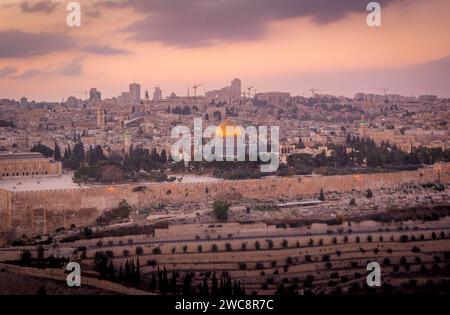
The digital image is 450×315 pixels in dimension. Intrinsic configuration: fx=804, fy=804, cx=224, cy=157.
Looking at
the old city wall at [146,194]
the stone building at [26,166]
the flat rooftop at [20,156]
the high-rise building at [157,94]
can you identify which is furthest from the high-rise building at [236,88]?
the old city wall at [146,194]

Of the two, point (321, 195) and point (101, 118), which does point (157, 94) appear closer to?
point (101, 118)

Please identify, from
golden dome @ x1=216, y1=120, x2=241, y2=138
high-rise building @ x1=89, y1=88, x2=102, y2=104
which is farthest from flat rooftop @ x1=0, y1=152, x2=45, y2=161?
high-rise building @ x1=89, y1=88, x2=102, y2=104

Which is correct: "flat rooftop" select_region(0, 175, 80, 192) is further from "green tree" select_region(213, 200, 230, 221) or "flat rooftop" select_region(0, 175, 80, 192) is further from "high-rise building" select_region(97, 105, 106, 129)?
"high-rise building" select_region(97, 105, 106, 129)

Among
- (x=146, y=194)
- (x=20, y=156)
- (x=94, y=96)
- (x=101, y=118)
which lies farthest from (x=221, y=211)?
(x=94, y=96)

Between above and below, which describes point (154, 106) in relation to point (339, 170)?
above
